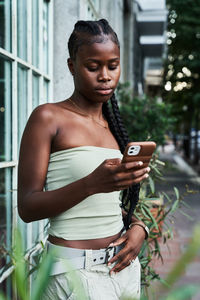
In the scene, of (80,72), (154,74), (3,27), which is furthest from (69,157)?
(154,74)

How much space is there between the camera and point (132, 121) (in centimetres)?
684

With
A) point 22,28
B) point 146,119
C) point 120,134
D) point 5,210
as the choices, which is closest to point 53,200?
point 120,134

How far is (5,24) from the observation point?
7.20 feet

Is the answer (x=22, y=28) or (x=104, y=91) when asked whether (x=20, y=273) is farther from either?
(x=22, y=28)

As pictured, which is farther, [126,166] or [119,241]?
[119,241]

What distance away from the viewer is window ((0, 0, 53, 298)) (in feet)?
7.18

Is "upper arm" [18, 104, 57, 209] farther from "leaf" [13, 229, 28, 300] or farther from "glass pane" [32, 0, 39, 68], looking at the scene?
"glass pane" [32, 0, 39, 68]

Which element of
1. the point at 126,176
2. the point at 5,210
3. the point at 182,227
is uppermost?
the point at 126,176

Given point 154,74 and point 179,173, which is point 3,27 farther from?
point 154,74

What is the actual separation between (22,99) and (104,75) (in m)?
1.38

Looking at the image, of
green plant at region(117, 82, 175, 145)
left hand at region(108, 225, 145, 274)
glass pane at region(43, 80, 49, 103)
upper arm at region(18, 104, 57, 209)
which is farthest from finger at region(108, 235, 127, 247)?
green plant at region(117, 82, 175, 145)

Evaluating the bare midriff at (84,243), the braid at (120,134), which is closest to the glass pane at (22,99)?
the braid at (120,134)

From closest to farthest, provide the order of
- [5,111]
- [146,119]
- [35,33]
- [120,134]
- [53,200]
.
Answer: [53,200]
[120,134]
[5,111]
[35,33]
[146,119]

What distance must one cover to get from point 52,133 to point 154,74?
21076 millimetres
